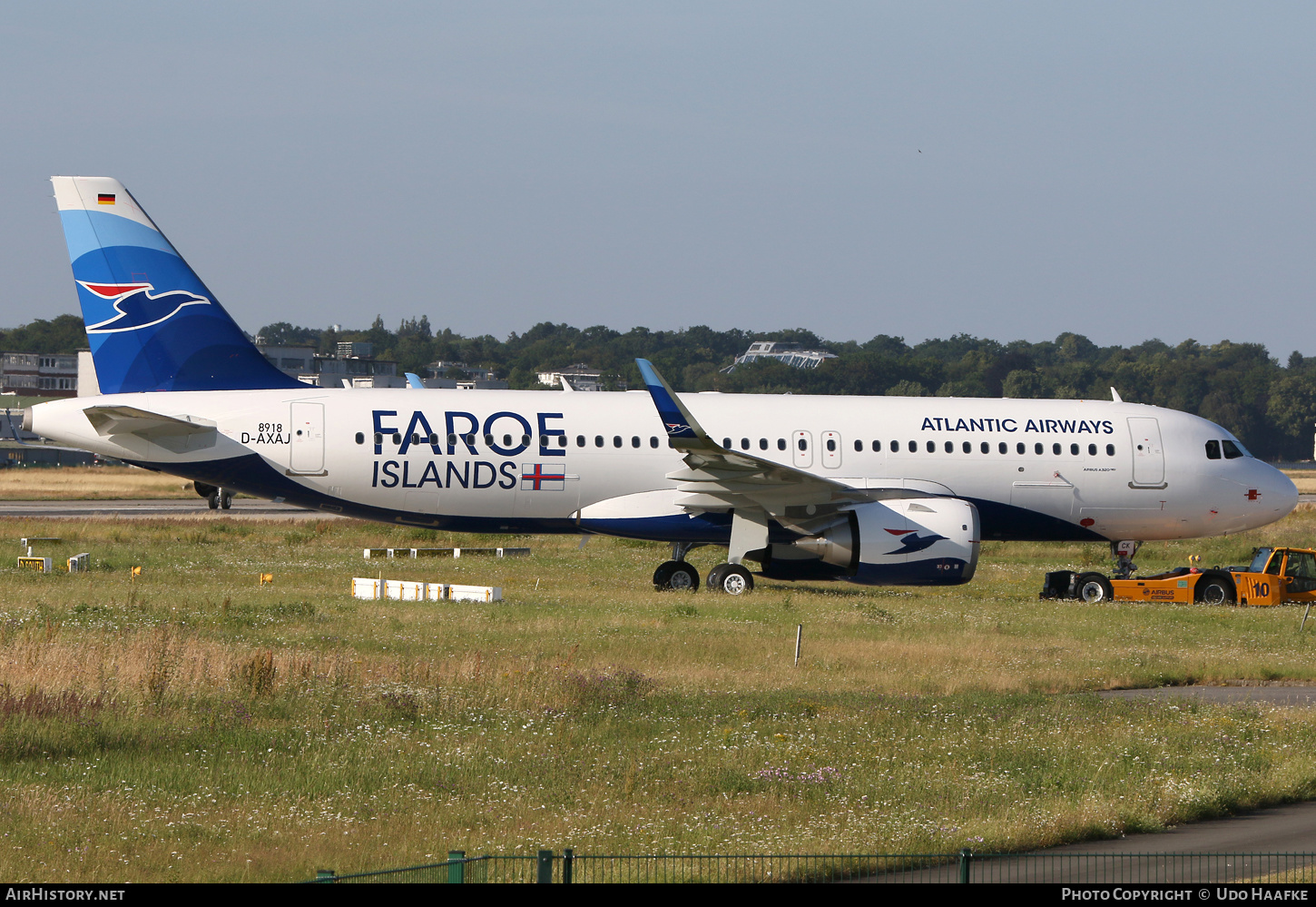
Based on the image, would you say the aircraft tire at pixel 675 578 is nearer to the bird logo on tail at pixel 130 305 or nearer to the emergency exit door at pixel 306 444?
the emergency exit door at pixel 306 444

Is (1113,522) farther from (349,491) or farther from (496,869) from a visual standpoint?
(496,869)

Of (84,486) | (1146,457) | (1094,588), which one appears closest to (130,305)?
(1094,588)

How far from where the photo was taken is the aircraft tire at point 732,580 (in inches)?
1167

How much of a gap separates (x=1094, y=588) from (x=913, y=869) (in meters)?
22.1

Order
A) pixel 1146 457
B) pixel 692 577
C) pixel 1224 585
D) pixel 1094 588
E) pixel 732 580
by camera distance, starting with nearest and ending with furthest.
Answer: pixel 732 580
pixel 1224 585
pixel 692 577
pixel 1094 588
pixel 1146 457

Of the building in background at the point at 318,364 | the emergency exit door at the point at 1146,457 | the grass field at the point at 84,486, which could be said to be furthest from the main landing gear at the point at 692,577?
the building in background at the point at 318,364

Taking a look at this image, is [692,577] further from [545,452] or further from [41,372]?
[41,372]

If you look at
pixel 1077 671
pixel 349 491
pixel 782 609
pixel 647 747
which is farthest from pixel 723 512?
pixel 647 747

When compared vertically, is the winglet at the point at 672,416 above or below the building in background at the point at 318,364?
below

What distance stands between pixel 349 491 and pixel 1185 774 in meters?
19.3

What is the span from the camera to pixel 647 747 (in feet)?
48.5

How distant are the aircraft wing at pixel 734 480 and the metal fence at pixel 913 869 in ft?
52.7

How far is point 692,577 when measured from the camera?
1215 inches

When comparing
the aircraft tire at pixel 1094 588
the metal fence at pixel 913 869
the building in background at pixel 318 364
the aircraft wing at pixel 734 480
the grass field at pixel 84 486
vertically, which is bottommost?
the grass field at pixel 84 486
